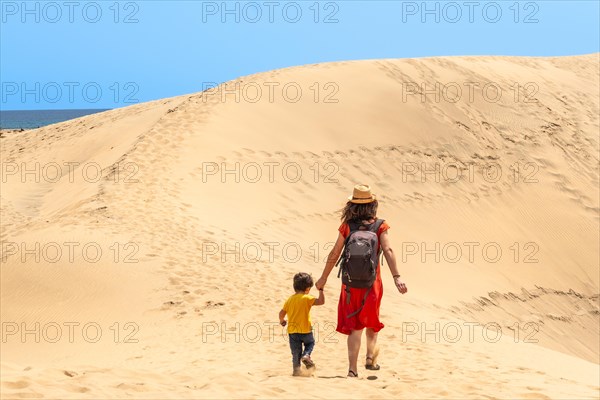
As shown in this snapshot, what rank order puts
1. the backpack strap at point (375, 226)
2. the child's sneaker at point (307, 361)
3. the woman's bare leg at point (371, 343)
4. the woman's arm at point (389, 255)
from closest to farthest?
the woman's arm at point (389, 255) → the backpack strap at point (375, 226) → the child's sneaker at point (307, 361) → the woman's bare leg at point (371, 343)

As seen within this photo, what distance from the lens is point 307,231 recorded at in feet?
49.3

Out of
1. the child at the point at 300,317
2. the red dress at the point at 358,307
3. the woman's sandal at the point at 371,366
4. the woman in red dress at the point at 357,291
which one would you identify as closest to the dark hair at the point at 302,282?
the child at the point at 300,317

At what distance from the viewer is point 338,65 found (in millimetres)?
23656

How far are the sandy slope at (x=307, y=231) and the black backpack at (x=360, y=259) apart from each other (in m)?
0.87

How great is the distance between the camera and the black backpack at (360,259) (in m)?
7.01

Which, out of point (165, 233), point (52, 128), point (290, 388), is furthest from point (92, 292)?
point (52, 128)

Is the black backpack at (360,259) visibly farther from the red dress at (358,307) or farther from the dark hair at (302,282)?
the dark hair at (302,282)

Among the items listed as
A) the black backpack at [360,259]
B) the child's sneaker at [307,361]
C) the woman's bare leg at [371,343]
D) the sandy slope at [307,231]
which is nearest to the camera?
the black backpack at [360,259]

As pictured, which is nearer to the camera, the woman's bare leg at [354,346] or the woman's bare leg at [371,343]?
the woman's bare leg at [354,346]

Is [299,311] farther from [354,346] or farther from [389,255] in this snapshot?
[389,255]

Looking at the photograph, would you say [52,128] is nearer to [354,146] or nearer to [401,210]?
[354,146]

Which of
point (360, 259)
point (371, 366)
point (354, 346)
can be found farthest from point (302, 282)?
point (371, 366)

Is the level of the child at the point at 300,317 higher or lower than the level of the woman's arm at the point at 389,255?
lower

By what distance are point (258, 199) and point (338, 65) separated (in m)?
9.02
